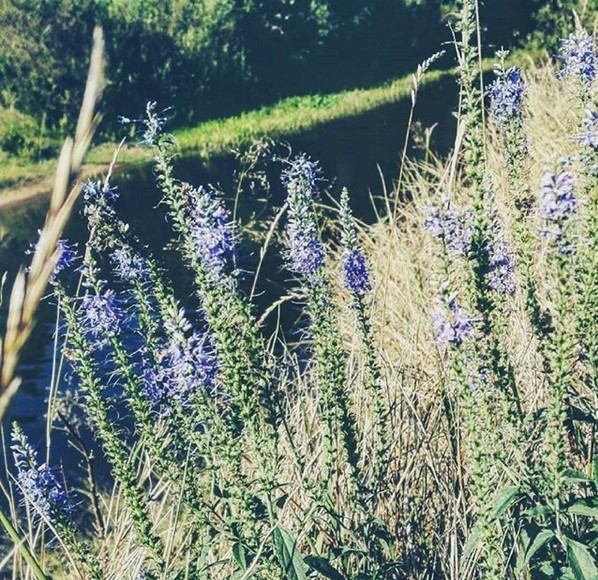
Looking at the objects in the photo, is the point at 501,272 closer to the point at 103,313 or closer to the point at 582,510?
the point at 582,510

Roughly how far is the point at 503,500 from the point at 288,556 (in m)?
0.72

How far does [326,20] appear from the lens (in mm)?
38719

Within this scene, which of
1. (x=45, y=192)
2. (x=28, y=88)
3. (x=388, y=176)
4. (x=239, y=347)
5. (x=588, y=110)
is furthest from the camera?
(x=28, y=88)

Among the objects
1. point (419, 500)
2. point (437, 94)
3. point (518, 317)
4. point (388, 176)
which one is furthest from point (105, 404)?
point (437, 94)

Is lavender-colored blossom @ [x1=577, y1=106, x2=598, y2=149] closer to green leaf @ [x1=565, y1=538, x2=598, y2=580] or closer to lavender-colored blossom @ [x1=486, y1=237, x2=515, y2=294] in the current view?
lavender-colored blossom @ [x1=486, y1=237, x2=515, y2=294]

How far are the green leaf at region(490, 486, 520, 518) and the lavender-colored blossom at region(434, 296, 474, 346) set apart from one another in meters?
0.57

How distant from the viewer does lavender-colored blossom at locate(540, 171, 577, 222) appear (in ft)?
6.95

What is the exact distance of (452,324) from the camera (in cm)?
214

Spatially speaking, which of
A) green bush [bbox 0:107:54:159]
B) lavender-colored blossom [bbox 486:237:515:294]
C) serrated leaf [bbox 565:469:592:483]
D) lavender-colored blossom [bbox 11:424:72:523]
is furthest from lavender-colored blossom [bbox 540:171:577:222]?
green bush [bbox 0:107:54:159]

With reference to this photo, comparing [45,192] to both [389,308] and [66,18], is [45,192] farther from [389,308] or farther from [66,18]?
[389,308]

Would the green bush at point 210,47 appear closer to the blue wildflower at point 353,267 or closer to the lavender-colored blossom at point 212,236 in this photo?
the blue wildflower at point 353,267

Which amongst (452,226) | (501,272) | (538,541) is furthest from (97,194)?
(538,541)

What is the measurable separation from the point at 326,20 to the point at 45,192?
19594 mm

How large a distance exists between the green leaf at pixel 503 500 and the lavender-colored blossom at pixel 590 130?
114 cm
